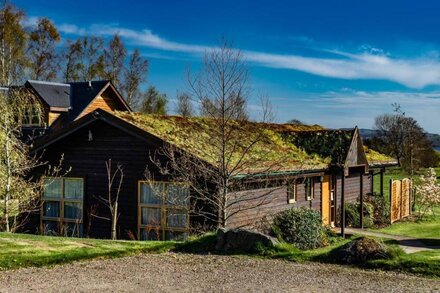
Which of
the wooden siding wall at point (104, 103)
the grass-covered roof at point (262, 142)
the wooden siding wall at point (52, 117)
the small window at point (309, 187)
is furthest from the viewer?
the wooden siding wall at point (104, 103)

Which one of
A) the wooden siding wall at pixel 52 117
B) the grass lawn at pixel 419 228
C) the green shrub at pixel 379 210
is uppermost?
the wooden siding wall at pixel 52 117

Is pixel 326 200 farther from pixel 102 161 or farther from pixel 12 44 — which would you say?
pixel 12 44

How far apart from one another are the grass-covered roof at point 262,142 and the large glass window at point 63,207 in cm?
320

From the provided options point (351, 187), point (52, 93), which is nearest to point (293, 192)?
point (351, 187)

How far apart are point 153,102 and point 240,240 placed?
56571 mm

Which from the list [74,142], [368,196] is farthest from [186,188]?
[368,196]

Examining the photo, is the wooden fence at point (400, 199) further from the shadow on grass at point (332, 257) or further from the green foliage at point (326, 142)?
the shadow on grass at point (332, 257)

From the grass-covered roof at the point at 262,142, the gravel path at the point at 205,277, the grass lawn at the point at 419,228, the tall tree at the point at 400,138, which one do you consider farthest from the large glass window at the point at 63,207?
the tall tree at the point at 400,138

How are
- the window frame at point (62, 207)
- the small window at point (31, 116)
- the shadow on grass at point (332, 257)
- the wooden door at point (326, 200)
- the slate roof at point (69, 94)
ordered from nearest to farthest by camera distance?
the shadow on grass at point (332, 257) < the small window at point (31, 116) < the window frame at point (62, 207) < the wooden door at point (326, 200) < the slate roof at point (69, 94)

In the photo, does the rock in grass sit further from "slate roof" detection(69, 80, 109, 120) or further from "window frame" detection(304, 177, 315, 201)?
"slate roof" detection(69, 80, 109, 120)

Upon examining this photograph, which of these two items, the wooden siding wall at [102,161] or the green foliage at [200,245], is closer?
the green foliage at [200,245]

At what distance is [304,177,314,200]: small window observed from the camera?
68.7 ft

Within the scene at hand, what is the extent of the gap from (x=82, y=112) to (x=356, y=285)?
86.9 feet

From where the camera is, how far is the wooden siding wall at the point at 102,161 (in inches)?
690
